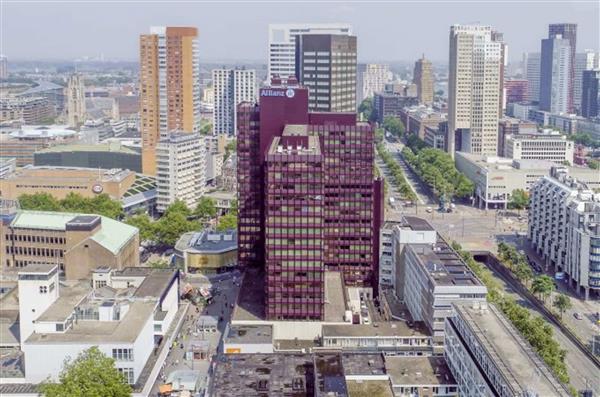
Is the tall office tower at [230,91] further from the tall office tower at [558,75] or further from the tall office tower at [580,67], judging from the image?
the tall office tower at [580,67]

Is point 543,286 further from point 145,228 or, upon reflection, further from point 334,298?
point 145,228

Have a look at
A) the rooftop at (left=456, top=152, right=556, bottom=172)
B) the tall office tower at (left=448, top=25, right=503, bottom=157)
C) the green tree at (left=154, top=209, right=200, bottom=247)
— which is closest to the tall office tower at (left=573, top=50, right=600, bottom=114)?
the tall office tower at (left=448, top=25, right=503, bottom=157)

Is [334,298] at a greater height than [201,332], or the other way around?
[334,298]

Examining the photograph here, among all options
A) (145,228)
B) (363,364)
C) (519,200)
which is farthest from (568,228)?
(145,228)

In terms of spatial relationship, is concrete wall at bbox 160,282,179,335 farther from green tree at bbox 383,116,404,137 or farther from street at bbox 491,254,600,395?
green tree at bbox 383,116,404,137

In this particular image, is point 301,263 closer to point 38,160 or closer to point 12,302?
point 12,302

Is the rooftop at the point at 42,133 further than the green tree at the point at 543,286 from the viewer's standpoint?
Yes

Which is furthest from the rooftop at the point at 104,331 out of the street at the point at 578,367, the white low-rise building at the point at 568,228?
the white low-rise building at the point at 568,228
